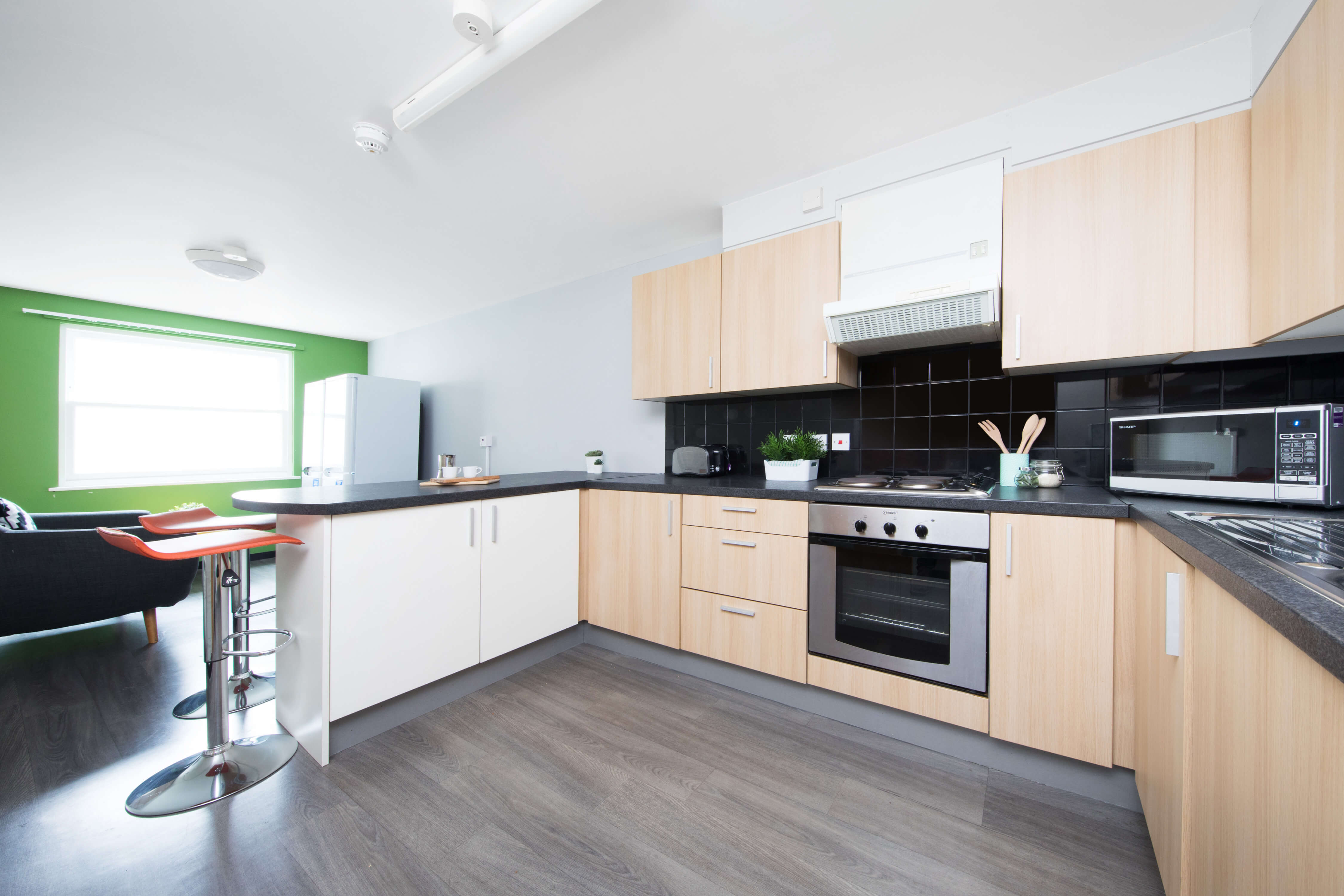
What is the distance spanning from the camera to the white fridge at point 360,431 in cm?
437

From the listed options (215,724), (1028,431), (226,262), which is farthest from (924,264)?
(226,262)

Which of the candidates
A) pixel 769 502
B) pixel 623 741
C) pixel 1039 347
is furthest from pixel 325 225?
pixel 1039 347

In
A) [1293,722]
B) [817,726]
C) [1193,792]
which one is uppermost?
[1293,722]

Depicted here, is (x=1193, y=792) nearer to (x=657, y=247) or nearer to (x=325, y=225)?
(x=657, y=247)

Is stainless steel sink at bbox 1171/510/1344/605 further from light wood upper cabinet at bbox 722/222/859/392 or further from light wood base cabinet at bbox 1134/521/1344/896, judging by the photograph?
light wood upper cabinet at bbox 722/222/859/392

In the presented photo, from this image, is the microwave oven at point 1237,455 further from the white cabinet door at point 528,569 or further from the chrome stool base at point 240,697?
the chrome stool base at point 240,697

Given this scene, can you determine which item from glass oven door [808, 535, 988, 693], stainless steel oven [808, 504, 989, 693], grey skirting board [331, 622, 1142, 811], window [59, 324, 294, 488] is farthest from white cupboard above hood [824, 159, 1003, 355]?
window [59, 324, 294, 488]

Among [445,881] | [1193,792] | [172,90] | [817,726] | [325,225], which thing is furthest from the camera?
[325,225]

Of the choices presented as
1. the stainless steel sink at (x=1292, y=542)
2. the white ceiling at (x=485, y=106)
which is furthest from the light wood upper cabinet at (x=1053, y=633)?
the white ceiling at (x=485, y=106)

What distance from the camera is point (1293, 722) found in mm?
573

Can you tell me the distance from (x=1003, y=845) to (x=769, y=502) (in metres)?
1.22

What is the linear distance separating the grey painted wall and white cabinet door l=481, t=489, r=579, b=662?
93 centimetres

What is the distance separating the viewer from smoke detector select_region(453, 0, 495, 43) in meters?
1.36

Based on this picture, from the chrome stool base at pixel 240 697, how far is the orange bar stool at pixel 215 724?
0.38 meters
